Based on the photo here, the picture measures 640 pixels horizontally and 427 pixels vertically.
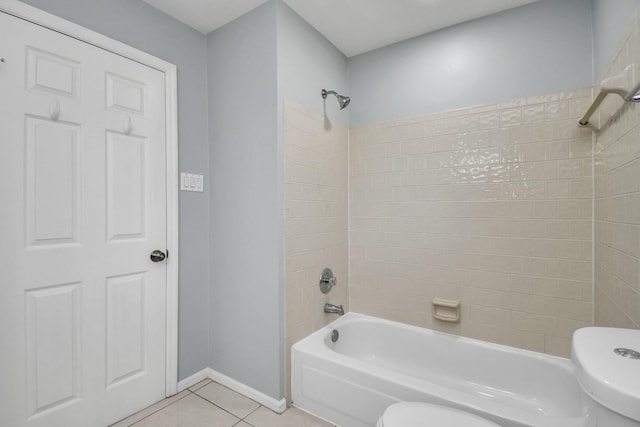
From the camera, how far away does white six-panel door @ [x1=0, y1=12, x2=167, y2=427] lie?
134 cm

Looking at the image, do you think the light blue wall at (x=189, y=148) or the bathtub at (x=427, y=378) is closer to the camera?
the bathtub at (x=427, y=378)

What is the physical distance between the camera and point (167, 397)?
1879 millimetres

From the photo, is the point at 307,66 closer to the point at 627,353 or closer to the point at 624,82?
the point at 624,82

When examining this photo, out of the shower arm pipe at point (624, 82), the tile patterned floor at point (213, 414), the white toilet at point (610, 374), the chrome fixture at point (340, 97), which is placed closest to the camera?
the white toilet at point (610, 374)

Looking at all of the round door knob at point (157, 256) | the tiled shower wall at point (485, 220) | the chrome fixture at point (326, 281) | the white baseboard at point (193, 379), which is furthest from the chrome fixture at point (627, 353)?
the white baseboard at point (193, 379)

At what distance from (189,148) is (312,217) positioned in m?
0.96

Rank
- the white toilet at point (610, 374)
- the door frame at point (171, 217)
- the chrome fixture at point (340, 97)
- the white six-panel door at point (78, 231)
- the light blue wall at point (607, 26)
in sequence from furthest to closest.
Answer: the chrome fixture at point (340, 97) < the door frame at point (171, 217) < the white six-panel door at point (78, 231) < the light blue wall at point (607, 26) < the white toilet at point (610, 374)

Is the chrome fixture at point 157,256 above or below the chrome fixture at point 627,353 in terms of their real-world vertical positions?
above

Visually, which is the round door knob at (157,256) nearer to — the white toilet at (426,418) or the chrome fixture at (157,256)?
the chrome fixture at (157,256)

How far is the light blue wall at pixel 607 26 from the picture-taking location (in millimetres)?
1198

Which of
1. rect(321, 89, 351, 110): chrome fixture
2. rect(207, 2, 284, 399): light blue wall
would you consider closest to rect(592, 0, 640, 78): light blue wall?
rect(321, 89, 351, 110): chrome fixture

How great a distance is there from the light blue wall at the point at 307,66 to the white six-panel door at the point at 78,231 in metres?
0.81

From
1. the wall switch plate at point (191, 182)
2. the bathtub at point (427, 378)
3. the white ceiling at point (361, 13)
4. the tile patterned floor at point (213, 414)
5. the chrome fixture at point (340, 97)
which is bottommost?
the tile patterned floor at point (213, 414)

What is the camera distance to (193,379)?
2.03 m
